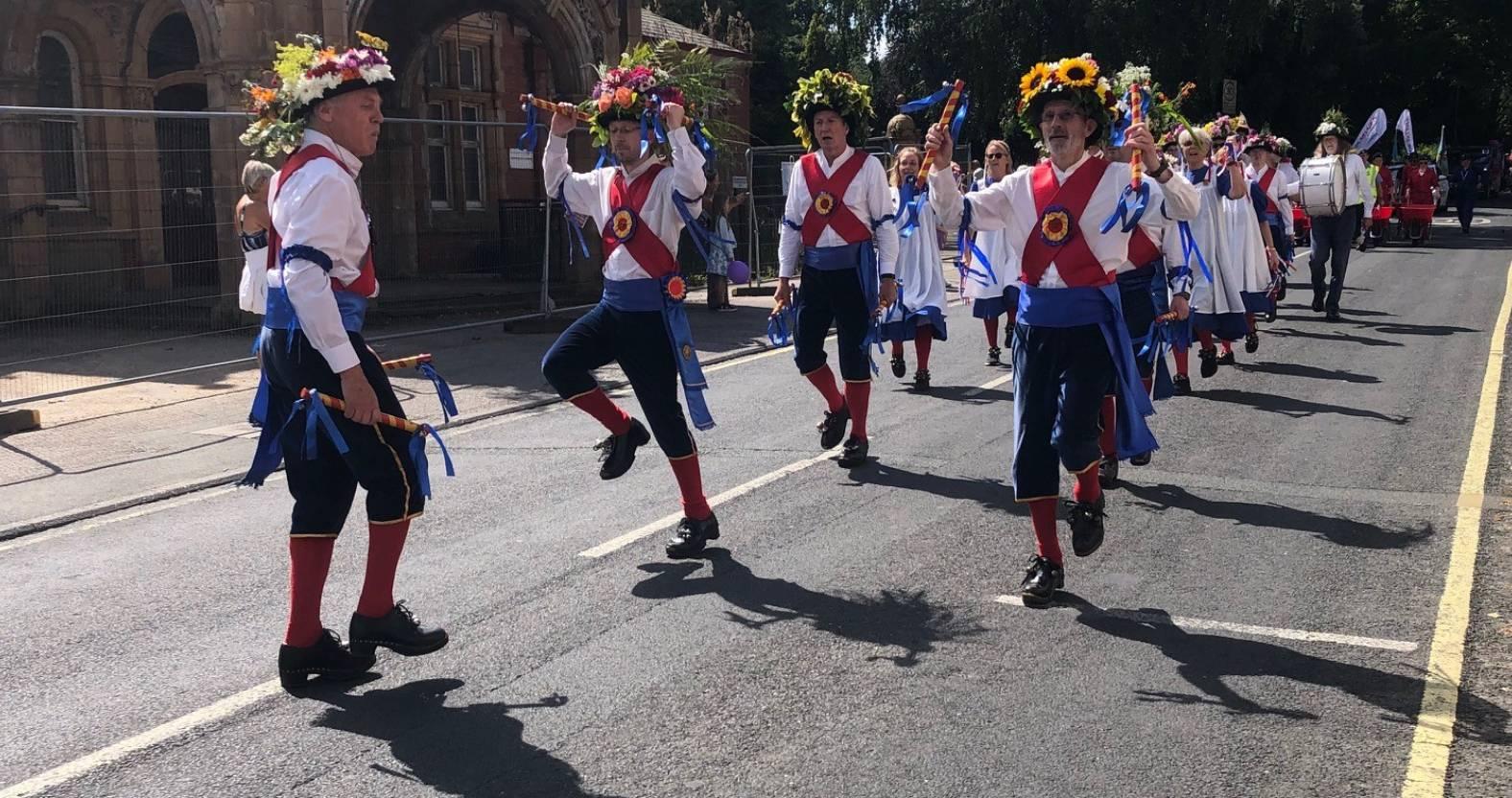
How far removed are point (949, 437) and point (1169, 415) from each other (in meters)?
1.87

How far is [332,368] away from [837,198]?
13.7 ft

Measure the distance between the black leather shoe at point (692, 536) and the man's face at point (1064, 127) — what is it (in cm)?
232

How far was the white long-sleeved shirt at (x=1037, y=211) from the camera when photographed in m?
5.50

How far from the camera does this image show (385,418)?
4.60 metres

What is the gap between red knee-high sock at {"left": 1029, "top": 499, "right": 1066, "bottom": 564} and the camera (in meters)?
5.58

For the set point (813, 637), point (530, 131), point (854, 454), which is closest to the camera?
point (813, 637)

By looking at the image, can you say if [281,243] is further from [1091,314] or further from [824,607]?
[1091,314]

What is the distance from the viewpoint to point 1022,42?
38188mm

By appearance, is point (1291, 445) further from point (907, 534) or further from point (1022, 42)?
point (1022, 42)

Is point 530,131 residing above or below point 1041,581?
above

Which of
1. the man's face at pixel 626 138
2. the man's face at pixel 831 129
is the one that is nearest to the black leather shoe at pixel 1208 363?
the man's face at pixel 831 129

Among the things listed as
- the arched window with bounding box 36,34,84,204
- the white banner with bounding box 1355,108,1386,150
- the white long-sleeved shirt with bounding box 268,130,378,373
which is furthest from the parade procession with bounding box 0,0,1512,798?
the white banner with bounding box 1355,108,1386,150

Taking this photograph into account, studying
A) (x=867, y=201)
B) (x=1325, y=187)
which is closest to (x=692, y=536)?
(x=867, y=201)

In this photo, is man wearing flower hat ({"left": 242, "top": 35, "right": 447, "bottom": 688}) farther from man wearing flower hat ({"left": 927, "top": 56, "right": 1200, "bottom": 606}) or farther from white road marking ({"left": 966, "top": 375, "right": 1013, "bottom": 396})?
white road marking ({"left": 966, "top": 375, "right": 1013, "bottom": 396})
